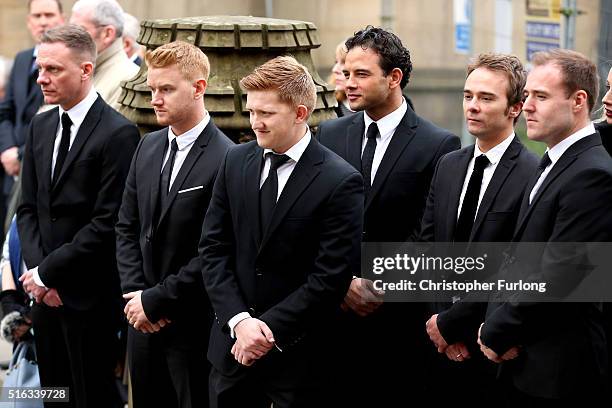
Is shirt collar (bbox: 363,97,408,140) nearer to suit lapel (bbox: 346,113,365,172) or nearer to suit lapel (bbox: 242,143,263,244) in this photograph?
suit lapel (bbox: 346,113,365,172)

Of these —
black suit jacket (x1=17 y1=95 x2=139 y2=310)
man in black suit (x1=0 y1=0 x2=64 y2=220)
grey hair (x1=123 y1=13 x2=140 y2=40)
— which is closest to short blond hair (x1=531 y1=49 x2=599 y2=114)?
black suit jacket (x1=17 y1=95 x2=139 y2=310)

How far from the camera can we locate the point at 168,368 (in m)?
5.95

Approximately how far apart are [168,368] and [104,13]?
126 inches

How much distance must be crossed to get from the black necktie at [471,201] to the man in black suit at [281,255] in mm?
467

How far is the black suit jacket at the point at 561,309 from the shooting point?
4.93 metres

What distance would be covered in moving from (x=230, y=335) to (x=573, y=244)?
1447 mm

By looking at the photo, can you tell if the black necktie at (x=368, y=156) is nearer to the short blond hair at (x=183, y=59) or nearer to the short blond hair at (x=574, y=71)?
the short blond hair at (x=183, y=59)

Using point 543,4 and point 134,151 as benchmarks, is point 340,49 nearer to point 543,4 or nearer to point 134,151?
point 134,151

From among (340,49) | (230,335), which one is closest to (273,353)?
(230,335)

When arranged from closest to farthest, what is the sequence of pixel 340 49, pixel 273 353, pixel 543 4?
pixel 273 353 < pixel 340 49 < pixel 543 4

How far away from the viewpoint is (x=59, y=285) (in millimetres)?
6418

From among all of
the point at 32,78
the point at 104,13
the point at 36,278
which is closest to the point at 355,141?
the point at 36,278

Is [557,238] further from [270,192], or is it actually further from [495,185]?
[270,192]

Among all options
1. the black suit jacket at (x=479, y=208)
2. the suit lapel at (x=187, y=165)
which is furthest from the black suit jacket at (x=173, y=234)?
the black suit jacket at (x=479, y=208)
